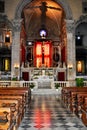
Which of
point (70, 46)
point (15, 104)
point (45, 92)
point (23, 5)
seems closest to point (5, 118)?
point (15, 104)

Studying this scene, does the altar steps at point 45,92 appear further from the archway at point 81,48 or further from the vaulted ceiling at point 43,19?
the vaulted ceiling at point 43,19

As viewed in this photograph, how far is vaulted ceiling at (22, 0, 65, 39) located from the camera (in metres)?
35.3

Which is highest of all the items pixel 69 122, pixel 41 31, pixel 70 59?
pixel 41 31

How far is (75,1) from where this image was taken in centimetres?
2862

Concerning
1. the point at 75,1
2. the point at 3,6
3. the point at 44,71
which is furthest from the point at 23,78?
the point at 75,1

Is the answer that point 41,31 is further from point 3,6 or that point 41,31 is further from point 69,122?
point 69,122

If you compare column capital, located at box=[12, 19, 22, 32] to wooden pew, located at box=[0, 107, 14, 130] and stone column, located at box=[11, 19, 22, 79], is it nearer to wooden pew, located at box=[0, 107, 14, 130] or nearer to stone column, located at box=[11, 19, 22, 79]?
stone column, located at box=[11, 19, 22, 79]

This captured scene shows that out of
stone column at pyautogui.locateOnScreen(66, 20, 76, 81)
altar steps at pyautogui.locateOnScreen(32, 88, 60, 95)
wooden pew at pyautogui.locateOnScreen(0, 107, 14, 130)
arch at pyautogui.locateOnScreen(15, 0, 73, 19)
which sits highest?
arch at pyautogui.locateOnScreen(15, 0, 73, 19)

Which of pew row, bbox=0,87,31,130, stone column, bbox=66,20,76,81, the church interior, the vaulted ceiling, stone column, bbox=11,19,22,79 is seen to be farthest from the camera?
the vaulted ceiling

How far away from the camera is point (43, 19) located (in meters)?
40.0

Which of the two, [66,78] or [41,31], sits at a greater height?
[41,31]

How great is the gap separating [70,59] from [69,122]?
783 inches

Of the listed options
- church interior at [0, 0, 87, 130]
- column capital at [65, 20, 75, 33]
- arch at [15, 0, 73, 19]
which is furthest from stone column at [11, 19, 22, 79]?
column capital at [65, 20, 75, 33]

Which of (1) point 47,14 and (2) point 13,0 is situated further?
(1) point 47,14
